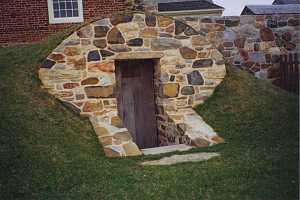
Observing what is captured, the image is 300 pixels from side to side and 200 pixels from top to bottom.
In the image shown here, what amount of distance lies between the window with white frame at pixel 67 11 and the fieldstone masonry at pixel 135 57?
707cm

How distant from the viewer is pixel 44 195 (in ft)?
15.6

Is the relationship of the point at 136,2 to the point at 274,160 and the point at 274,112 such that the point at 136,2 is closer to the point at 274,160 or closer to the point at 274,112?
the point at 274,112

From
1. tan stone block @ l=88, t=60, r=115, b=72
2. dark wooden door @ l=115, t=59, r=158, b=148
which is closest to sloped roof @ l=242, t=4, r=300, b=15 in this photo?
dark wooden door @ l=115, t=59, r=158, b=148

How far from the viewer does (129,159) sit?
6.23 metres

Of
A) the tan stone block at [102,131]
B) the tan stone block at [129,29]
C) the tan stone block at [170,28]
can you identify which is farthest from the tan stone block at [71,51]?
the tan stone block at [170,28]

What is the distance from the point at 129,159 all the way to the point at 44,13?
32.2 feet

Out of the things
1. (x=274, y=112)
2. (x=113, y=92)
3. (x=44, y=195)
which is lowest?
(x=44, y=195)

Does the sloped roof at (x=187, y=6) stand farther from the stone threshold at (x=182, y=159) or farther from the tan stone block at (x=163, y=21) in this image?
the stone threshold at (x=182, y=159)

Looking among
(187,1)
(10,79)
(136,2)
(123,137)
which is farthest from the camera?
(187,1)

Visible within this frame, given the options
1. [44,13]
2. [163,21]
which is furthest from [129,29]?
[44,13]

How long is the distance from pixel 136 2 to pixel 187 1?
28.6 ft

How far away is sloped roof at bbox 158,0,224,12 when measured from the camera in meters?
20.1

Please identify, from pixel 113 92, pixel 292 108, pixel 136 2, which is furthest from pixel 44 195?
pixel 136 2

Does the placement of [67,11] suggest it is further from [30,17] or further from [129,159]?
[129,159]
